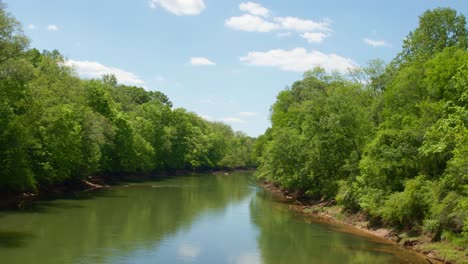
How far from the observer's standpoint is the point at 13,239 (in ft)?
84.3

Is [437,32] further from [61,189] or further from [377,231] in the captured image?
[61,189]

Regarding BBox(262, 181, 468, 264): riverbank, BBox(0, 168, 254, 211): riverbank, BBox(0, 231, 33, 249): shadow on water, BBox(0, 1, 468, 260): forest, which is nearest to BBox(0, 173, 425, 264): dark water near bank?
BBox(0, 231, 33, 249): shadow on water

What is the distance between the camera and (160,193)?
5631 cm

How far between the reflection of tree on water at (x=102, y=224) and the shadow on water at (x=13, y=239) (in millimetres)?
344

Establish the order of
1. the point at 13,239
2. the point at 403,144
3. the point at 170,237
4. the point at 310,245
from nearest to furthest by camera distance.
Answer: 1. the point at 13,239
2. the point at 310,245
3. the point at 170,237
4. the point at 403,144

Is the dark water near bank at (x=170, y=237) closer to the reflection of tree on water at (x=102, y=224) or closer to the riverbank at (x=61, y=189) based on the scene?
the reflection of tree on water at (x=102, y=224)

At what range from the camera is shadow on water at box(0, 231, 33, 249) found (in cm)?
2418

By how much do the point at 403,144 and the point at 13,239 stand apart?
25.5 metres

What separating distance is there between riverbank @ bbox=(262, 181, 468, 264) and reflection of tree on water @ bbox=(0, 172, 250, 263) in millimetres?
8192

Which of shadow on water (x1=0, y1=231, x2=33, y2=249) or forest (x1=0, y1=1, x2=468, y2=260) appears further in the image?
forest (x1=0, y1=1, x2=468, y2=260)

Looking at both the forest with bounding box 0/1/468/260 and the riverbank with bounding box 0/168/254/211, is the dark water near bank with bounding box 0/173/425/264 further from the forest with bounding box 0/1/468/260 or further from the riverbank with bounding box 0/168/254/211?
the forest with bounding box 0/1/468/260

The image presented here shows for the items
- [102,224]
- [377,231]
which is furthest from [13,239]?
[377,231]

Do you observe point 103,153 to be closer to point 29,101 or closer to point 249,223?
point 29,101

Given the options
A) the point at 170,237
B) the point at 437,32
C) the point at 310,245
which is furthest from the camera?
the point at 437,32
